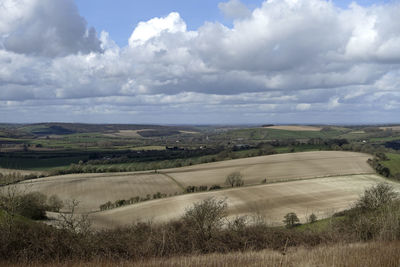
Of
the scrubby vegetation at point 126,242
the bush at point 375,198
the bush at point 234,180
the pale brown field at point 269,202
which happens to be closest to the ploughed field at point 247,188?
the pale brown field at point 269,202

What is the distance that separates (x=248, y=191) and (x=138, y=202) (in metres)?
18.2

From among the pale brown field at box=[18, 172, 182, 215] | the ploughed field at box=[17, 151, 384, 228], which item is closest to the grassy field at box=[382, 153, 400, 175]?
the ploughed field at box=[17, 151, 384, 228]

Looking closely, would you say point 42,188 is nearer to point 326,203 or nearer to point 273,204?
point 273,204

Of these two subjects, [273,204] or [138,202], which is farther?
[138,202]

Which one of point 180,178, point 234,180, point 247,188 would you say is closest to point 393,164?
point 234,180

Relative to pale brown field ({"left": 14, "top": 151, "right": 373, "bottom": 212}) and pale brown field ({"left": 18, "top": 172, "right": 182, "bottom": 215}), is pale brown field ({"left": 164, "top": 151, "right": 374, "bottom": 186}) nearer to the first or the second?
pale brown field ({"left": 14, "top": 151, "right": 373, "bottom": 212})

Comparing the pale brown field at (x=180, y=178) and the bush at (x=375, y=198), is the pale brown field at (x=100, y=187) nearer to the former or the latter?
the pale brown field at (x=180, y=178)

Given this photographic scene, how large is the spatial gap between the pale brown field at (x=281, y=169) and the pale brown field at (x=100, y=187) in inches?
199

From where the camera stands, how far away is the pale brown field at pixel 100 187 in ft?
187

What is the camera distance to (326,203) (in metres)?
47.1

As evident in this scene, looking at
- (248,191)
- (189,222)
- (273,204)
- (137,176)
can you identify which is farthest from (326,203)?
(137,176)

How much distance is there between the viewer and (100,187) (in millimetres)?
62969

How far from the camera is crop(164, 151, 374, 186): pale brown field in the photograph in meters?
67.6

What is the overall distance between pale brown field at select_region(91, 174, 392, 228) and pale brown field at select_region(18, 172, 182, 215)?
8663 mm
